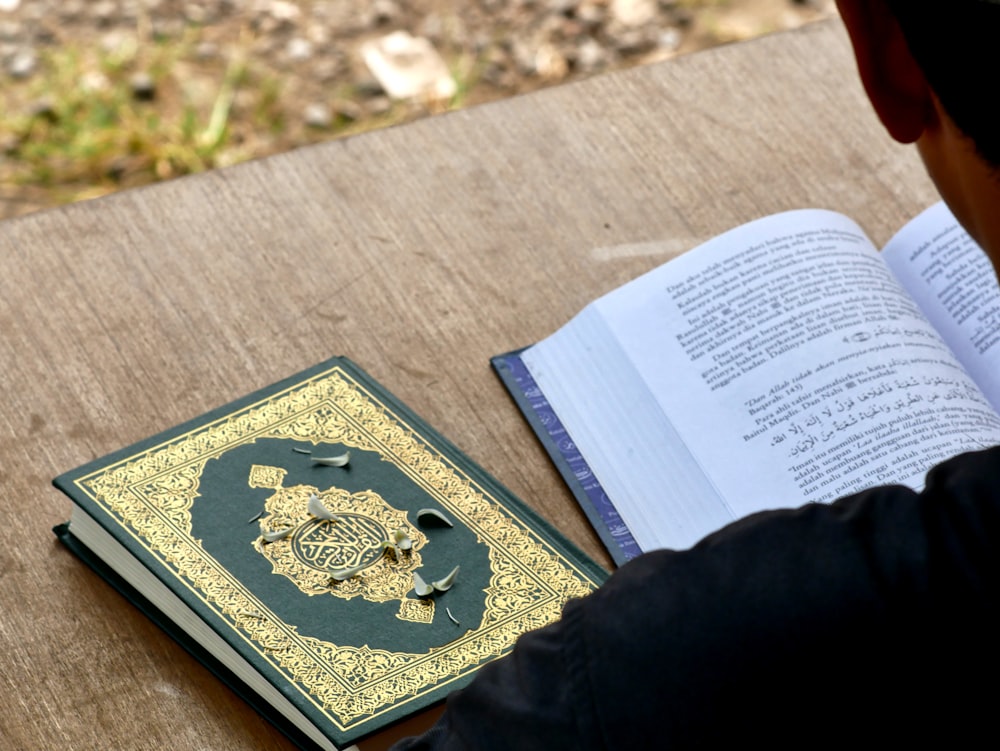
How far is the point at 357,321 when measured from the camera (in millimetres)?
1042

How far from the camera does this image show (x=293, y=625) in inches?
30.7

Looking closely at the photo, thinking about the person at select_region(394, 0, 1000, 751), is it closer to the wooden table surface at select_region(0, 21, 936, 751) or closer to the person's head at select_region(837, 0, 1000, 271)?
the person's head at select_region(837, 0, 1000, 271)

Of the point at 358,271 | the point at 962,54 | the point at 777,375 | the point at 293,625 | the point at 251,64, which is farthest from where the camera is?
the point at 251,64

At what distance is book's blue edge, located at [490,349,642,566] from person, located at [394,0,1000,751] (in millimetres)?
329

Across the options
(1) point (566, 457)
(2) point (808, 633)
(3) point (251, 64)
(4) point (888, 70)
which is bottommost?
(3) point (251, 64)

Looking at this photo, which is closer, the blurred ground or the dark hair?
the dark hair

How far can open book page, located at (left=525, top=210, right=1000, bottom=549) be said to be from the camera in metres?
0.90

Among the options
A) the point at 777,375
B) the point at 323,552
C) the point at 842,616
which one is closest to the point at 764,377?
the point at 777,375

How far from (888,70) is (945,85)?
0.16ft

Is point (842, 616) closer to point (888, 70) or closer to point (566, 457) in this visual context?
point (888, 70)

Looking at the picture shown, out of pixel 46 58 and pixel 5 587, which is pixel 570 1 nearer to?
pixel 46 58

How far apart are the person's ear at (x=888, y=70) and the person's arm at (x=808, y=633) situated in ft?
0.49

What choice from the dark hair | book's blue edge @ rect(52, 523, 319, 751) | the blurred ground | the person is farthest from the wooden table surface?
the blurred ground

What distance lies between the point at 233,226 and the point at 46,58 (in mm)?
1547
